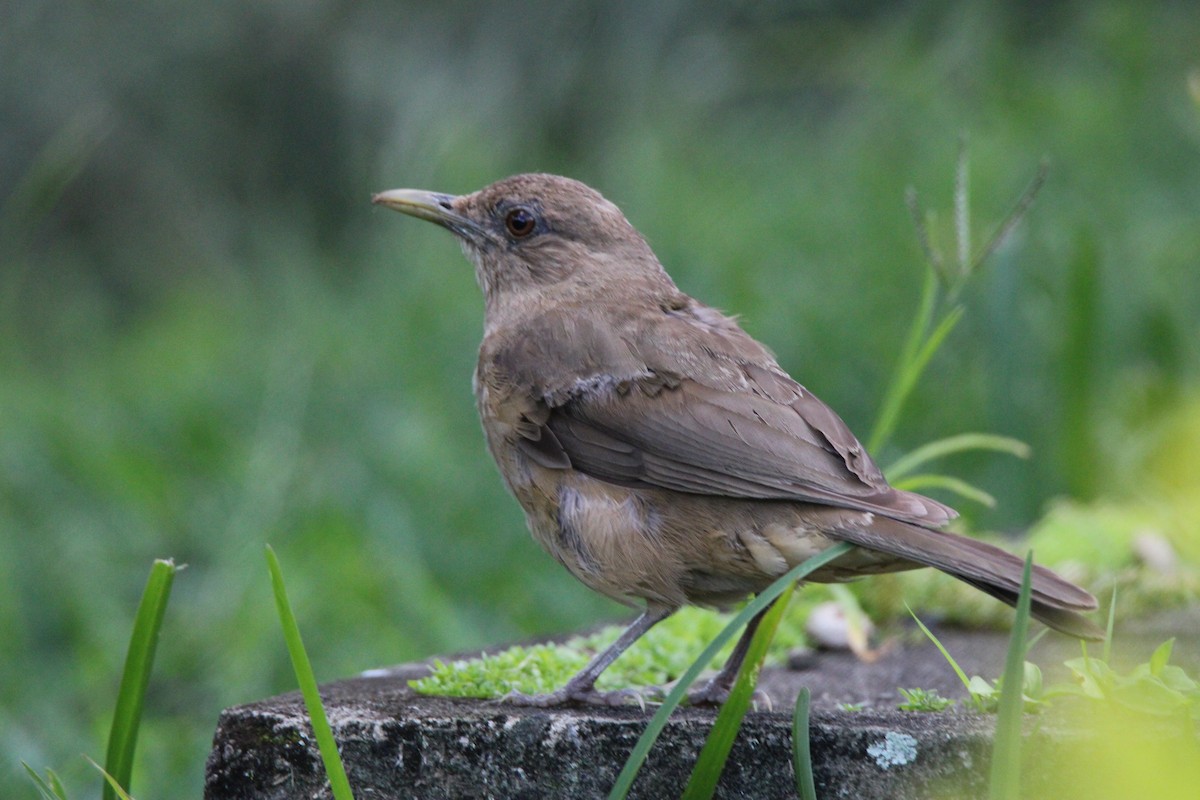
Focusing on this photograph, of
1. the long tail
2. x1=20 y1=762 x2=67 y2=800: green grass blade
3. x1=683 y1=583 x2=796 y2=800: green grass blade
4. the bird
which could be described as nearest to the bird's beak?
the bird

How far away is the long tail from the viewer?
7.71ft

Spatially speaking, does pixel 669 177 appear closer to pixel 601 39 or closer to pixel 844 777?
pixel 601 39

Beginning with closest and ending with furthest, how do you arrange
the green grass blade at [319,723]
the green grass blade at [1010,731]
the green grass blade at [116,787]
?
the green grass blade at [1010,731] < the green grass blade at [319,723] < the green grass blade at [116,787]

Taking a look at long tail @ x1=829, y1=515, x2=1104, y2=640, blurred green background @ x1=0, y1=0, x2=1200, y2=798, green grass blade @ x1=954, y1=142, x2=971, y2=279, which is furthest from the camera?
blurred green background @ x1=0, y1=0, x2=1200, y2=798

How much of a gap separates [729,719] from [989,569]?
1.97ft

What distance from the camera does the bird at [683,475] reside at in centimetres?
256

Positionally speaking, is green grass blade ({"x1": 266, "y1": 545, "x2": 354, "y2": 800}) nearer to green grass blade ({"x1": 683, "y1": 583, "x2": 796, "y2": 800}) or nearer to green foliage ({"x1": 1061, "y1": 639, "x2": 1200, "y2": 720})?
green grass blade ({"x1": 683, "y1": 583, "x2": 796, "y2": 800})

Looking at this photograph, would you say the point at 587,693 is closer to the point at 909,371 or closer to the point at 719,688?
the point at 719,688

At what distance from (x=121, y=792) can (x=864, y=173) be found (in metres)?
5.69

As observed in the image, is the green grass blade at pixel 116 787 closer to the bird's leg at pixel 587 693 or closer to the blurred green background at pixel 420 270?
the bird's leg at pixel 587 693

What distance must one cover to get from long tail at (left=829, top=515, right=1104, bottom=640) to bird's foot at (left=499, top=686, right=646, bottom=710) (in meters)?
0.54

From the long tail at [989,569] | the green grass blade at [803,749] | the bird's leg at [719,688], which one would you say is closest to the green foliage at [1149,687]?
the long tail at [989,569]

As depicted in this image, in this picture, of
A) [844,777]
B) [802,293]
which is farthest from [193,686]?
[802,293]

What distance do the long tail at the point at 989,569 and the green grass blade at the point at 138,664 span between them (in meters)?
1.23
